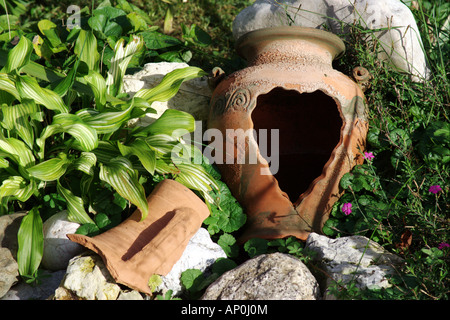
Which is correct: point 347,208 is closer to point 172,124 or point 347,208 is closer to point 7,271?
point 172,124

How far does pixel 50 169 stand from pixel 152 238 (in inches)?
24.8

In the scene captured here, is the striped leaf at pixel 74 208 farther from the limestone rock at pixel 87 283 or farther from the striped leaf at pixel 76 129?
the limestone rock at pixel 87 283

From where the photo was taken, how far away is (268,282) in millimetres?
2004

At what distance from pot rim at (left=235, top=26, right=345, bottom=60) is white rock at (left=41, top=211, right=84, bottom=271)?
1523 millimetres

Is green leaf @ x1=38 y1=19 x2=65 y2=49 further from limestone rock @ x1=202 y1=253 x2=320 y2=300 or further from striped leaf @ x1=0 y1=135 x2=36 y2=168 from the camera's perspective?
limestone rock @ x1=202 y1=253 x2=320 y2=300

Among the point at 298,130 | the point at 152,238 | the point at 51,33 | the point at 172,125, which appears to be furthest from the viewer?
the point at 298,130

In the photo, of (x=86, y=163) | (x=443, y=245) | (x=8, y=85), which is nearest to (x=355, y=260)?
(x=443, y=245)

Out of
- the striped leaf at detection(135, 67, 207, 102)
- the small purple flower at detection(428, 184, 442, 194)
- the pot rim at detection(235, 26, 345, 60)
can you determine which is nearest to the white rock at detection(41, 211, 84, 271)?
the striped leaf at detection(135, 67, 207, 102)

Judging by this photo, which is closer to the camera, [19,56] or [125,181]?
[125,181]

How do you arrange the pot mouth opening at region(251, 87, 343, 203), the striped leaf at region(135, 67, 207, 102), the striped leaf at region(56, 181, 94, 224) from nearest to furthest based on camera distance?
the striped leaf at region(56, 181, 94, 224) < the striped leaf at region(135, 67, 207, 102) < the pot mouth opening at region(251, 87, 343, 203)

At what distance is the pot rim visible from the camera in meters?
2.85

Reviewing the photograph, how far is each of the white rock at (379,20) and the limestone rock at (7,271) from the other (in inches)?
92.8
